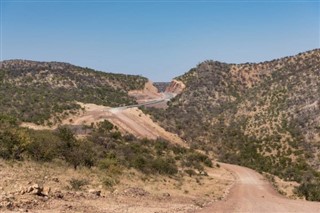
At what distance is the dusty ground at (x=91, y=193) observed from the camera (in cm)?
1590

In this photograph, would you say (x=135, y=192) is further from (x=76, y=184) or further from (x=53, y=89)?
(x=53, y=89)

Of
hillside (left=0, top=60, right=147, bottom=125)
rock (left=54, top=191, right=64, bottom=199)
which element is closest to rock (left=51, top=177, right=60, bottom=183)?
rock (left=54, top=191, right=64, bottom=199)

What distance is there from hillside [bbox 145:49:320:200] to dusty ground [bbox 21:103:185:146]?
281cm

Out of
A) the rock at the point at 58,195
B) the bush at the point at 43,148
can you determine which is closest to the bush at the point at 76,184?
the rock at the point at 58,195

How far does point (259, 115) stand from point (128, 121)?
2325 cm

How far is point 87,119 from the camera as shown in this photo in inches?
2594

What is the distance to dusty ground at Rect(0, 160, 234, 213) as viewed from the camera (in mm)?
15898

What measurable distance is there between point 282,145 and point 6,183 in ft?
148

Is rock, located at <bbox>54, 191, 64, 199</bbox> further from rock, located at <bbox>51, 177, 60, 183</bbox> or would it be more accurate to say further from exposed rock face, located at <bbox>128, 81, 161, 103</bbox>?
exposed rock face, located at <bbox>128, 81, 161, 103</bbox>

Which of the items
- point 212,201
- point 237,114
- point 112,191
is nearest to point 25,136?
point 112,191

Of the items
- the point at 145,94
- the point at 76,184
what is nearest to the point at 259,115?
the point at 76,184

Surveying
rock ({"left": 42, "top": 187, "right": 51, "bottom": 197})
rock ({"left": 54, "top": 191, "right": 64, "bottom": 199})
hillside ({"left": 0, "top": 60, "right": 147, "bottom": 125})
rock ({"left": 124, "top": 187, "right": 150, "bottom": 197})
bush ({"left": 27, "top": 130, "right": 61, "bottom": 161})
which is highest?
hillside ({"left": 0, "top": 60, "right": 147, "bottom": 125})

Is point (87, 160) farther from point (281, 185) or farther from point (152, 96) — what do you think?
point (152, 96)

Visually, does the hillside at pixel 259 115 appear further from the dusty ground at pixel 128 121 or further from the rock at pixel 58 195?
the rock at pixel 58 195
